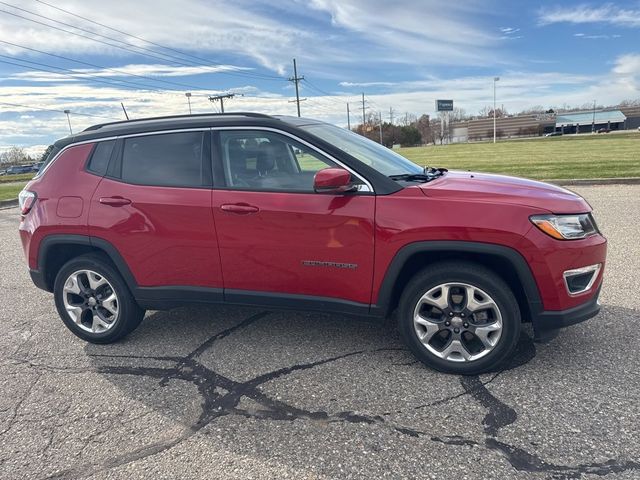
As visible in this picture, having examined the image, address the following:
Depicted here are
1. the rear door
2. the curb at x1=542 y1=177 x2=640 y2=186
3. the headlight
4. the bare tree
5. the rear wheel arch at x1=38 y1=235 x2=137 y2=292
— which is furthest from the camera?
the bare tree

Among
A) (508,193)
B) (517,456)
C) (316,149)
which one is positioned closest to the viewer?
(517,456)

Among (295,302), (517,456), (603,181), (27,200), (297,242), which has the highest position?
(27,200)

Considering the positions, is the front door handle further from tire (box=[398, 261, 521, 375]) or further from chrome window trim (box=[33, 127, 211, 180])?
tire (box=[398, 261, 521, 375])

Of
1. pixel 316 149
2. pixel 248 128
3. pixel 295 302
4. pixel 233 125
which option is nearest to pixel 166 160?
pixel 233 125

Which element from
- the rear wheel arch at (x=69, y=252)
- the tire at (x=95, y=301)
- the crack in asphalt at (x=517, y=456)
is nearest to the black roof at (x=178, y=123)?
the rear wheel arch at (x=69, y=252)

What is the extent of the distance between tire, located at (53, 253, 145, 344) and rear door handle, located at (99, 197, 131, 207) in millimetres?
508

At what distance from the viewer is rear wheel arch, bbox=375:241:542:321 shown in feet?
9.82

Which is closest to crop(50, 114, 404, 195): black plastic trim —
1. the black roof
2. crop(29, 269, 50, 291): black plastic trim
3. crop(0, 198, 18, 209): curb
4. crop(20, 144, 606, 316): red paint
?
the black roof

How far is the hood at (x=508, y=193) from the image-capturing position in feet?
9.96

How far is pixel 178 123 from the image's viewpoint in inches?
148

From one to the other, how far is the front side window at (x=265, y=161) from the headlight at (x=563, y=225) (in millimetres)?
1525

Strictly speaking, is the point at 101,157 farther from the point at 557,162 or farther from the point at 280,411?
the point at 557,162

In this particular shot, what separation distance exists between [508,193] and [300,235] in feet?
4.69

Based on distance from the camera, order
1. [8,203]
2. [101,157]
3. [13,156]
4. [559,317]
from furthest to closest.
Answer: [13,156] < [8,203] < [101,157] < [559,317]
